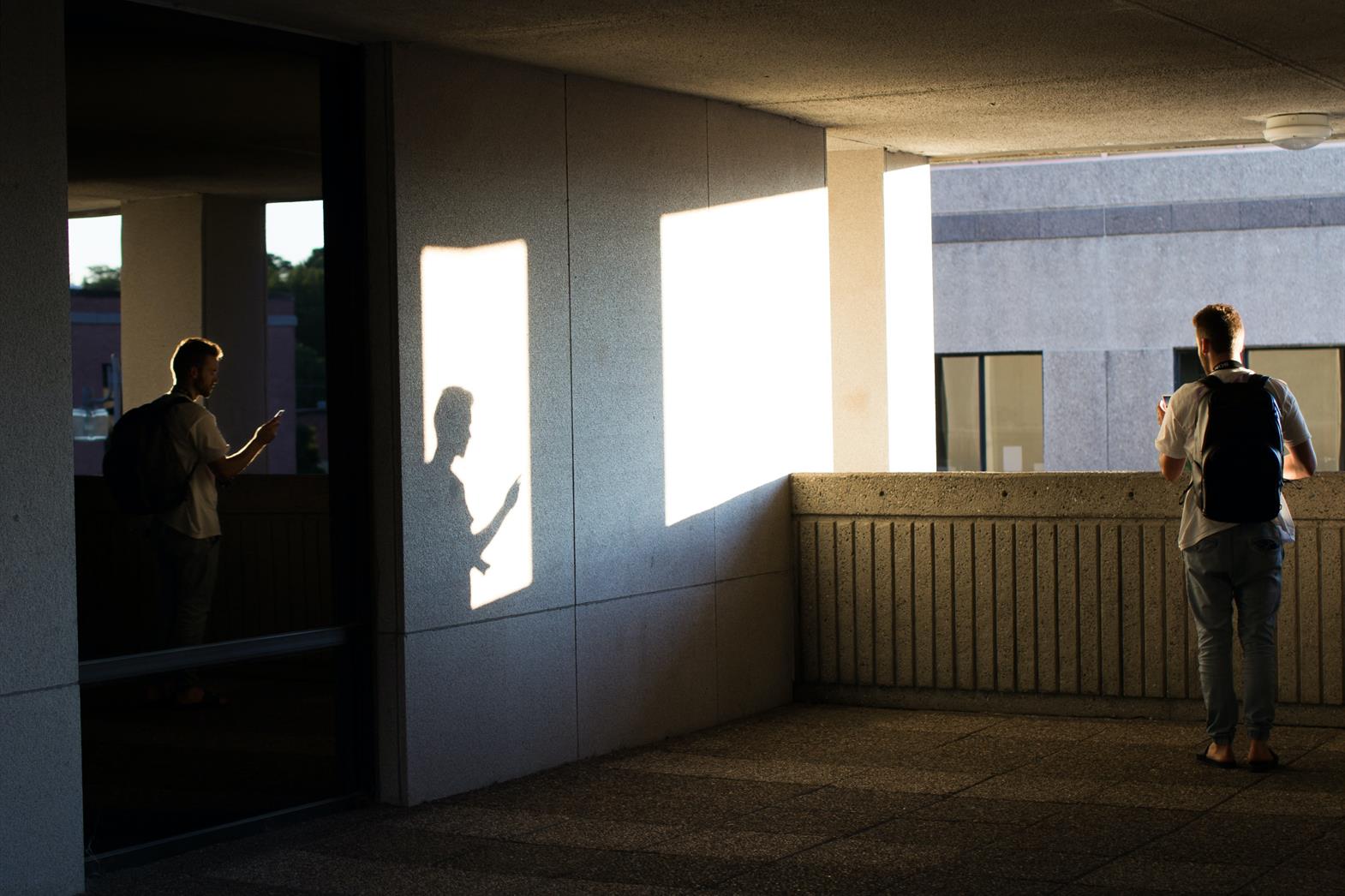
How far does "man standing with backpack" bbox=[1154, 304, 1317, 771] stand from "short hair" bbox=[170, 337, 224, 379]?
4095 millimetres

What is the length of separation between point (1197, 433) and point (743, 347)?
2.80 m

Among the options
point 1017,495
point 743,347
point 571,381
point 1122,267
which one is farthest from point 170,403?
point 1122,267

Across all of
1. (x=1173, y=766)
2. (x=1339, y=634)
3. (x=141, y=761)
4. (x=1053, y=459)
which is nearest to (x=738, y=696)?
(x=1173, y=766)

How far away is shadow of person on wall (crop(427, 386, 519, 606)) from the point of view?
24.4 feet

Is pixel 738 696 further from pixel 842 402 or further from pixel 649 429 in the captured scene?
pixel 842 402

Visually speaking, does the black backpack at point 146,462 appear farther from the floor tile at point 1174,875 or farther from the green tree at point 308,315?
the floor tile at point 1174,875

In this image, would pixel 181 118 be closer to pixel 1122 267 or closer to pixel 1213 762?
pixel 1213 762

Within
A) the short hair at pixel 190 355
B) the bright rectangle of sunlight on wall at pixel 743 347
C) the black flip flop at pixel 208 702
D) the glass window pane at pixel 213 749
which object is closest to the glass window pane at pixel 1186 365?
the bright rectangle of sunlight on wall at pixel 743 347

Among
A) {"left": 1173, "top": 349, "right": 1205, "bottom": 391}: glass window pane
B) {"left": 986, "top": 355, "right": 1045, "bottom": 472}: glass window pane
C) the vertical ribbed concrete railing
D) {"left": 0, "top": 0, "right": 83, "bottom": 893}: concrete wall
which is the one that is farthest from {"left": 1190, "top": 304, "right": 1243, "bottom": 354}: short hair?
{"left": 986, "top": 355, "right": 1045, "bottom": 472}: glass window pane

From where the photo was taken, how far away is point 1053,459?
23.7m

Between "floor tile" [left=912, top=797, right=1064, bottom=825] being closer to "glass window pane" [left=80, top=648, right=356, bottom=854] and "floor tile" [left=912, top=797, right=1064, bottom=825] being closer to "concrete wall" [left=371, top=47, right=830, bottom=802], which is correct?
"concrete wall" [left=371, top=47, right=830, bottom=802]

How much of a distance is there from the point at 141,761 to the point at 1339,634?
5.82 metres

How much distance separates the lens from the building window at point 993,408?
951 inches

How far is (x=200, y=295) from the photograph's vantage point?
22.5 feet
